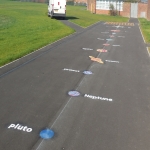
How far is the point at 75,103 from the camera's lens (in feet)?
27.6

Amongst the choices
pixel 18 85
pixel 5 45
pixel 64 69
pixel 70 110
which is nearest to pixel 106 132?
pixel 70 110

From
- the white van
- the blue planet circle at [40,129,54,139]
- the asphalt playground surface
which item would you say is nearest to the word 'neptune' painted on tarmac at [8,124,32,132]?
the asphalt playground surface

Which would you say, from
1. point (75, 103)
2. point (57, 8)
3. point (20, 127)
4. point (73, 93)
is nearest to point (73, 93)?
point (73, 93)

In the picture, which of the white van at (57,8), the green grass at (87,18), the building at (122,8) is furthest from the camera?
the building at (122,8)

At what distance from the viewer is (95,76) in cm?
1138

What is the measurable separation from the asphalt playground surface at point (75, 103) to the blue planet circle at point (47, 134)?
0.09 m

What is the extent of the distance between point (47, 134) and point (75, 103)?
7.09 feet

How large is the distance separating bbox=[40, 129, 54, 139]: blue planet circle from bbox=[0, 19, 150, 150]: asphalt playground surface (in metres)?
0.09

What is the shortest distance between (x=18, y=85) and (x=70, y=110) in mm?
2967

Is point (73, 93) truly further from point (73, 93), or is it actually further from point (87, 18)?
point (87, 18)

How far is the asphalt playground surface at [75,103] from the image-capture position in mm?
6316

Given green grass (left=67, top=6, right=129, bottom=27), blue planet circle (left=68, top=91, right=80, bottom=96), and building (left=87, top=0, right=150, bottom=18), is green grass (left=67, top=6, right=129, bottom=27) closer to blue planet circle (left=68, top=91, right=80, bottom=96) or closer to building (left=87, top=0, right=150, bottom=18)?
building (left=87, top=0, right=150, bottom=18)

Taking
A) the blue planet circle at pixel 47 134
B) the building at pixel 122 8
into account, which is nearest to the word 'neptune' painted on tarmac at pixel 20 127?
the blue planet circle at pixel 47 134

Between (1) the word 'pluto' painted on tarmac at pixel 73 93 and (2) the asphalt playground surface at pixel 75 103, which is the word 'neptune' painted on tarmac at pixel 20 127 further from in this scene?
(1) the word 'pluto' painted on tarmac at pixel 73 93
